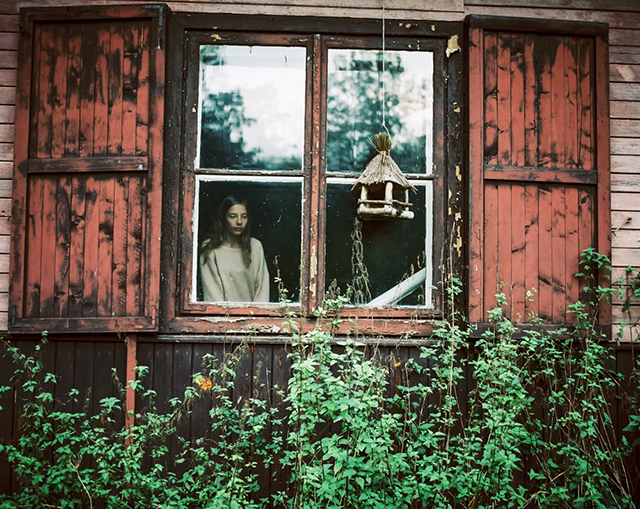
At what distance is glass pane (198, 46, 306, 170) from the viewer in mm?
3650

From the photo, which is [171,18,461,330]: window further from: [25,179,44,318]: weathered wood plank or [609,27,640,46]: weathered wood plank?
[609,27,640,46]: weathered wood plank

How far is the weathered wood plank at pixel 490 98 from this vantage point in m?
3.57

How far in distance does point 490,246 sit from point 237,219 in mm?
1708

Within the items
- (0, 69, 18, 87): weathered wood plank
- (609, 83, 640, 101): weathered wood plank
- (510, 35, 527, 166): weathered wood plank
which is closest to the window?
(510, 35, 527, 166): weathered wood plank

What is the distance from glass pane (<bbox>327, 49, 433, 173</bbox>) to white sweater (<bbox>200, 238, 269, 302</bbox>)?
858 mm

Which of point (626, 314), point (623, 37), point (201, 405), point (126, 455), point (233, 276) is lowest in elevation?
point (126, 455)

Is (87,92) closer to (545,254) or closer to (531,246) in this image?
(531,246)

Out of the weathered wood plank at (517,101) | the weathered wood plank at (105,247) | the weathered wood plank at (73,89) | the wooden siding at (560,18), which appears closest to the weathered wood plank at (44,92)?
the weathered wood plank at (73,89)

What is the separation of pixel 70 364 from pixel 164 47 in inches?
84.8

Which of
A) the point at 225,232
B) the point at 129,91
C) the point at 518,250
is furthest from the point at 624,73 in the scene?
the point at 129,91

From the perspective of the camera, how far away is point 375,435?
2684 mm

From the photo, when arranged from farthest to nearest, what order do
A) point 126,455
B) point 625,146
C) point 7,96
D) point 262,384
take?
point 625,146 → point 7,96 → point 262,384 → point 126,455

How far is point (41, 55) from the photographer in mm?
3533

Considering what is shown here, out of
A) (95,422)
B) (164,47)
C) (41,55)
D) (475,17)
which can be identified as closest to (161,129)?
(164,47)
